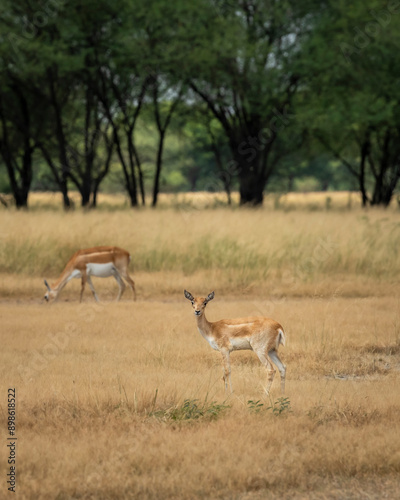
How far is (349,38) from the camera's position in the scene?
2862 cm

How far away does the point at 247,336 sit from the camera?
6.64 m

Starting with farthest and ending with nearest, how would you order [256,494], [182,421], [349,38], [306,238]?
1. [349,38]
2. [306,238]
3. [182,421]
4. [256,494]

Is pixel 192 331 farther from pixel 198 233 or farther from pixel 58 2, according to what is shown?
pixel 58 2

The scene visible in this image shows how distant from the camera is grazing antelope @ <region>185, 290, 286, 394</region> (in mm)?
6602

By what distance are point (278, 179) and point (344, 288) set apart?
169 ft

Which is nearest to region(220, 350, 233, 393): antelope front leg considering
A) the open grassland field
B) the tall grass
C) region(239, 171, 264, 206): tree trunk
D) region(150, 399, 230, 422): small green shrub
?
the open grassland field

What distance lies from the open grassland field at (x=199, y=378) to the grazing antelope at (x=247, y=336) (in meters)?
0.36

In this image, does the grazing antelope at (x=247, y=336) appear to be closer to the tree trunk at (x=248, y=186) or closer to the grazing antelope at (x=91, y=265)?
the grazing antelope at (x=91, y=265)

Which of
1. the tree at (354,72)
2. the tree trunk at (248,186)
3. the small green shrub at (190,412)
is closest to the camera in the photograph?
the small green shrub at (190,412)

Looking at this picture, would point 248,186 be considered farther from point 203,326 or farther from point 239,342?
point 239,342

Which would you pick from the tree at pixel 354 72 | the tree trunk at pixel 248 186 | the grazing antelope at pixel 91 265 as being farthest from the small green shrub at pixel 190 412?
the tree trunk at pixel 248 186

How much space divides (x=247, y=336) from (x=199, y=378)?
39.9 inches

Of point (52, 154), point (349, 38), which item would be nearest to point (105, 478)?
point (349, 38)

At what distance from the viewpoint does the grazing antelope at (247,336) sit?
6602 mm
